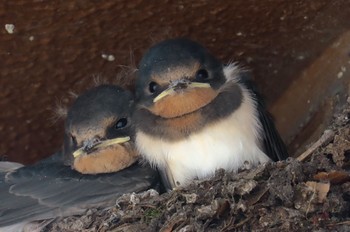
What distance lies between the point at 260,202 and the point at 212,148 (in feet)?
1.39

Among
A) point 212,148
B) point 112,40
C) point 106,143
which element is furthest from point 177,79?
point 112,40

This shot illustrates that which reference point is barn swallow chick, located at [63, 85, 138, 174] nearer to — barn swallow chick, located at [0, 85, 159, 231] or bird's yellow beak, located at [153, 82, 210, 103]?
barn swallow chick, located at [0, 85, 159, 231]

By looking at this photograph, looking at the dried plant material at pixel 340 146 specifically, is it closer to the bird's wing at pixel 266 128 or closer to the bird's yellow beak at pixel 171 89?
the bird's wing at pixel 266 128

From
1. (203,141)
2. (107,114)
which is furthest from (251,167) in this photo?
(107,114)

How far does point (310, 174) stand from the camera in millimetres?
2668

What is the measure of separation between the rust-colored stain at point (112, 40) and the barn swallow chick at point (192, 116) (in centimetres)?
25

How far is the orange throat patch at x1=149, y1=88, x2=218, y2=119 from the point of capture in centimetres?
289

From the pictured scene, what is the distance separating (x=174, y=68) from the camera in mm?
2936

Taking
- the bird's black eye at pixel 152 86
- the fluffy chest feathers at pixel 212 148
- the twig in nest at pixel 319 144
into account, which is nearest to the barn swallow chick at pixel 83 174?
the fluffy chest feathers at pixel 212 148

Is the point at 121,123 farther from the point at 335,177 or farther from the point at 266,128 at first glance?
the point at 335,177

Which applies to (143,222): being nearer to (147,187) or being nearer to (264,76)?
(147,187)

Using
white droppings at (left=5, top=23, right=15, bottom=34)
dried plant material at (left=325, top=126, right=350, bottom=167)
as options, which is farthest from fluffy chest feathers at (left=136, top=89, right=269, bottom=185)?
white droppings at (left=5, top=23, right=15, bottom=34)

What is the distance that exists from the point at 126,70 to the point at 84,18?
415 mm

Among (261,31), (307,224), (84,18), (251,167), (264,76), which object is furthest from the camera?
→ (264,76)
